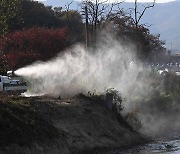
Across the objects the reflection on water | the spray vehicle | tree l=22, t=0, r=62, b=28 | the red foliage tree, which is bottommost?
the reflection on water

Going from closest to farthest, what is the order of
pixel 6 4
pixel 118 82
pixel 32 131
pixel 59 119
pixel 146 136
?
pixel 32 131 → pixel 6 4 → pixel 59 119 → pixel 146 136 → pixel 118 82

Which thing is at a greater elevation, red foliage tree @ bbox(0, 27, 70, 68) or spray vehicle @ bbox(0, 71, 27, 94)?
red foliage tree @ bbox(0, 27, 70, 68)

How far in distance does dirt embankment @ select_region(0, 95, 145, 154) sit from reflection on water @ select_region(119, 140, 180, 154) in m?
0.79

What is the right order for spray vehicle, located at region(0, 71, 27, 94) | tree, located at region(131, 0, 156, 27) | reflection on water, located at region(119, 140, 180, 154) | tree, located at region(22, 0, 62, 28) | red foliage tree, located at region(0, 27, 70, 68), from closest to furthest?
reflection on water, located at region(119, 140, 180, 154) < spray vehicle, located at region(0, 71, 27, 94) < red foliage tree, located at region(0, 27, 70, 68) < tree, located at region(131, 0, 156, 27) < tree, located at region(22, 0, 62, 28)

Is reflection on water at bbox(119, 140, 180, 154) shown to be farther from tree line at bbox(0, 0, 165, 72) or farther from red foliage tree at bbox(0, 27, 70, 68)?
red foliage tree at bbox(0, 27, 70, 68)

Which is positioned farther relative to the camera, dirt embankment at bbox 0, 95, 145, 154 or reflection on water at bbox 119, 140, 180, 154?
reflection on water at bbox 119, 140, 180, 154

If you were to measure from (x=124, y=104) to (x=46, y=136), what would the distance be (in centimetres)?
1087

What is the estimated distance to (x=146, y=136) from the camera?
27125mm

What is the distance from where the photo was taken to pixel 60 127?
21047 millimetres

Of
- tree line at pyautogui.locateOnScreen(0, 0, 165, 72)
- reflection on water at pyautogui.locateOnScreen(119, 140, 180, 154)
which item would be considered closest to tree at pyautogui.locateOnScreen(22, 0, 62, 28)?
tree line at pyautogui.locateOnScreen(0, 0, 165, 72)

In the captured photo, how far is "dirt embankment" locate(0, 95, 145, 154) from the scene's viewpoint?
1800 centimetres

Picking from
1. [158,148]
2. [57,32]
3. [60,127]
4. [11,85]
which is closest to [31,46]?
[57,32]

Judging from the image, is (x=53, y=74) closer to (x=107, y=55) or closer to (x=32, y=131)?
(x=107, y=55)

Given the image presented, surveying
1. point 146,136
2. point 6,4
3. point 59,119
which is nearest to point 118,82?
point 146,136
